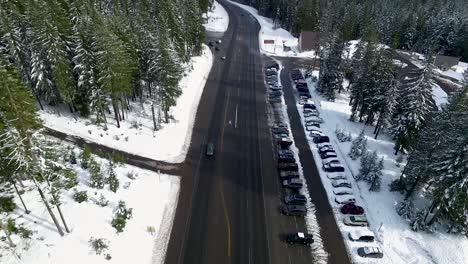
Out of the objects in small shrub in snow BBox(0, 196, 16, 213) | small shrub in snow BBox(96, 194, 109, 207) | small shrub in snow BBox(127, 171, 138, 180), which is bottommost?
small shrub in snow BBox(127, 171, 138, 180)

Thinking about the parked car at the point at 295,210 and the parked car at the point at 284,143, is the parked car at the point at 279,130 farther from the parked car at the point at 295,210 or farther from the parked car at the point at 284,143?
the parked car at the point at 295,210

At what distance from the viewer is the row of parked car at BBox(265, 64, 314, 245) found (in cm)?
3306

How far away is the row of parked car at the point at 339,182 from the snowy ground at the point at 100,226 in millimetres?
20178

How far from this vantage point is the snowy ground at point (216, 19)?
365ft

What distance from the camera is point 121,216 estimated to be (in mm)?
32500

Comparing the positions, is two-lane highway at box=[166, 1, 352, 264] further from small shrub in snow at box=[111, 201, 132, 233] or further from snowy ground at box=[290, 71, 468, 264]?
snowy ground at box=[290, 71, 468, 264]

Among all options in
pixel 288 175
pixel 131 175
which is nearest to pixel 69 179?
pixel 131 175

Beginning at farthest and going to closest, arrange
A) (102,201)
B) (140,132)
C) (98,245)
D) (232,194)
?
(140,132) → (232,194) → (102,201) → (98,245)

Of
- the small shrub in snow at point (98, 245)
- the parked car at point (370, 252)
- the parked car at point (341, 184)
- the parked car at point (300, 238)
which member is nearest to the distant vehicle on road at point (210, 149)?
the parked car at point (300, 238)

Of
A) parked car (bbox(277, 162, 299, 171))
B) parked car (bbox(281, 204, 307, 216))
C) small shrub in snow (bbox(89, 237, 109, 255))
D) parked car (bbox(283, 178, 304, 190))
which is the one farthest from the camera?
parked car (bbox(277, 162, 299, 171))

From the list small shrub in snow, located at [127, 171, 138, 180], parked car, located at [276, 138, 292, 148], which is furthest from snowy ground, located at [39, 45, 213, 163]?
parked car, located at [276, 138, 292, 148]

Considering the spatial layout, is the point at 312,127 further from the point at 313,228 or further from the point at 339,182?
the point at 313,228

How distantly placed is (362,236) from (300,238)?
689 centimetres

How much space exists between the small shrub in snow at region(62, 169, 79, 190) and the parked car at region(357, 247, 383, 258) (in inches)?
1246
